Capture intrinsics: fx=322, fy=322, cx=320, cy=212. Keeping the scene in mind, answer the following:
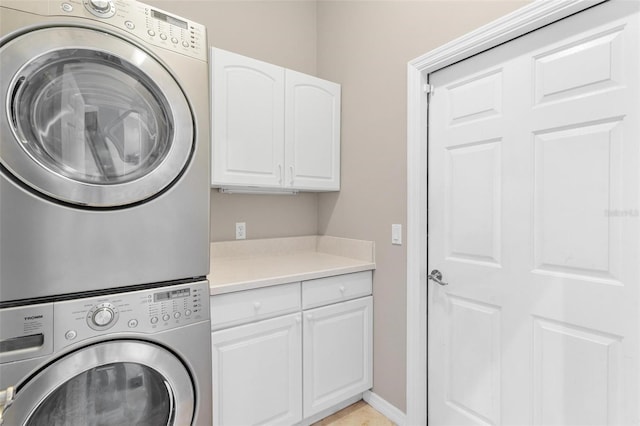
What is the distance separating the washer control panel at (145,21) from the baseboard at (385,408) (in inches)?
82.6

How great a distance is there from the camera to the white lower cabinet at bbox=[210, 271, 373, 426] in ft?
4.96

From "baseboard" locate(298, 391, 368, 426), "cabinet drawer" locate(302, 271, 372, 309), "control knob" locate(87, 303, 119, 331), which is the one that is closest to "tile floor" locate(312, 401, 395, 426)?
"baseboard" locate(298, 391, 368, 426)

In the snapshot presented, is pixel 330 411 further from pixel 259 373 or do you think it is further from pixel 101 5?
pixel 101 5

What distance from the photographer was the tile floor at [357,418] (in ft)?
6.15

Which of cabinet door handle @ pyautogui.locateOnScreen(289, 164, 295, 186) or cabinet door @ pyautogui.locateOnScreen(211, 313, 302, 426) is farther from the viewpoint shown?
cabinet door handle @ pyautogui.locateOnScreen(289, 164, 295, 186)

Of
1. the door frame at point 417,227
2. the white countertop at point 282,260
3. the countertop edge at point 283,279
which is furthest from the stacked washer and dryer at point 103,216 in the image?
the door frame at point 417,227

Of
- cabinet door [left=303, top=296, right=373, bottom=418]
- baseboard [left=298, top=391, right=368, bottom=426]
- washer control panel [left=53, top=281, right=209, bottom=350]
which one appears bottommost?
baseboard [left=298, top=391, right=368, bottom=426]

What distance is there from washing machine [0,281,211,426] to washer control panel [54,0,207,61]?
0.95 m

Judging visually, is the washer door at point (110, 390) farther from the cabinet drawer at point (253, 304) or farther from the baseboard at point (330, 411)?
the baseboard at point (330, 411)

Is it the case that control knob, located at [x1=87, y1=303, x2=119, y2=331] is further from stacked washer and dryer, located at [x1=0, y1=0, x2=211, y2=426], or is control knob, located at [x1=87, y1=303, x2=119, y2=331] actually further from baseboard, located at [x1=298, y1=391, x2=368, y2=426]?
baseboard, located at [x1=298, y1=391, x2=368, y2=426]

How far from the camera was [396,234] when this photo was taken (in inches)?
74.8

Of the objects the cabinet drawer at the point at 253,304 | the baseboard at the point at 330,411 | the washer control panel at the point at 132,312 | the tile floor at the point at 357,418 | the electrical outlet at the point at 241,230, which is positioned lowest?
the tile floor at the point at 357,418

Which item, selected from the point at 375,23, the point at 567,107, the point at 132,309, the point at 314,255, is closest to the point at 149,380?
the point at 132,309

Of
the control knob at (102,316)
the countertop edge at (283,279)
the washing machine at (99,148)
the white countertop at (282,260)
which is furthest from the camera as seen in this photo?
the white countertop at (282,260)
